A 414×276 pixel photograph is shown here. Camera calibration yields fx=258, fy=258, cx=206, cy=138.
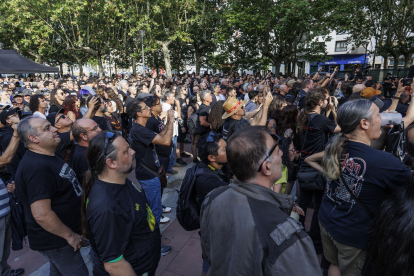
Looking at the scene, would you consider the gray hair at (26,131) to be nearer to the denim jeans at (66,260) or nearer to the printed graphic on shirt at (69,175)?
the printed graphic on shirt at (69,175)

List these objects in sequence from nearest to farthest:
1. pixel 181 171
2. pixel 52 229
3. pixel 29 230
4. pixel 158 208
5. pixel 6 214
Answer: pixel 52 229, pixel 29 230, pixel 6 214, pixel 158 208, pixel 181 171

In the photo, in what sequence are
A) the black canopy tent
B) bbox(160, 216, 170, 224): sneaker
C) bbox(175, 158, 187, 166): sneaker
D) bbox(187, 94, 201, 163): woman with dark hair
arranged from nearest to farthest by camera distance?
bbox(160, 216, 170, 224): sneaker, bbox(187, 94, 201, 163): woman with dark hair, bbox(175, 158, 187, 166): sneaker, the black canopy tent

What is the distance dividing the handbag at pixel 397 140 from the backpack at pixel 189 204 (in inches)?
64.8

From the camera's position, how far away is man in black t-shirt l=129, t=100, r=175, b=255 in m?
3.32

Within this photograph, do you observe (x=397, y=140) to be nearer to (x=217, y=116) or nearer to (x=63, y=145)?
(x=217, y=116)

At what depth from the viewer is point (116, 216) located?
5.82 feet

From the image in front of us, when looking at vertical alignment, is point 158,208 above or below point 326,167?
below

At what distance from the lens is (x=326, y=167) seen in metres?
2.21

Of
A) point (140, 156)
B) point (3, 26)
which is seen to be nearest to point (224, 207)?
point (140, 156)

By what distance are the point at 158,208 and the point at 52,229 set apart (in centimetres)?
161

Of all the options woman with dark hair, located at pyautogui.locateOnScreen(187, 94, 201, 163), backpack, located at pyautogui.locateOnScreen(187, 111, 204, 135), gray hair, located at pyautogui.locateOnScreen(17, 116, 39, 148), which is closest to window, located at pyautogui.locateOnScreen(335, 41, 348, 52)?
woman with dark hair, located at pyautogui.locateOnScreen(187, 94, 201, 163)

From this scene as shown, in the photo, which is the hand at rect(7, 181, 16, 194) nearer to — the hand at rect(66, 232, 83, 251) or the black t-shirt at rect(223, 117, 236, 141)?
the hand at rect(66, 232, 83, 251)

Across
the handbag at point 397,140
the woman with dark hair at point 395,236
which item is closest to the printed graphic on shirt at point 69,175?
the woman with dark hair at point 395,236

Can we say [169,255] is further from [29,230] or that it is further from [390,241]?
[390,241]
